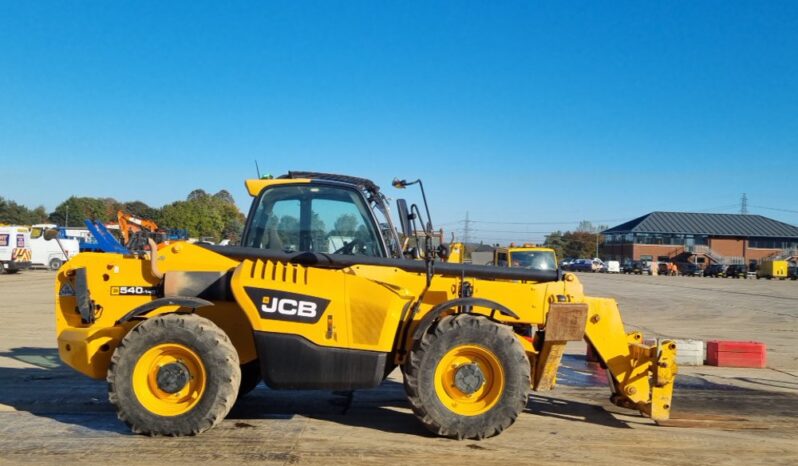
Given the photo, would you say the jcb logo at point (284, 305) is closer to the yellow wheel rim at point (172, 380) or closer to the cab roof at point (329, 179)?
the yellow wheel rim at point (172, 380)

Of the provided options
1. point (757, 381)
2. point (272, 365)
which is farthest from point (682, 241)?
point (272, 365)

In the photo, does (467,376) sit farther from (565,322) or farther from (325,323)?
(325,323)

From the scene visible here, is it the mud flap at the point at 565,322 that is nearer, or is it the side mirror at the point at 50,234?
the mud flap at the point at 565,322

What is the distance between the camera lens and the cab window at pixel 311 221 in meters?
5.99

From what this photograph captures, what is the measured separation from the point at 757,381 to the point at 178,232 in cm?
843

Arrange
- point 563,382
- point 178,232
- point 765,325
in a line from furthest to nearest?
1. point 765,325
2. point 178,232
3. point 563,382

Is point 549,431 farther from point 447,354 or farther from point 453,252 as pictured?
point 453,252

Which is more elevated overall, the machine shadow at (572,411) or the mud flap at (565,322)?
the mud flap at (565,322)

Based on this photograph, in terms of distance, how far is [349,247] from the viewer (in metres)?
5.96

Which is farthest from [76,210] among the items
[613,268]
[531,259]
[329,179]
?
[329,179]

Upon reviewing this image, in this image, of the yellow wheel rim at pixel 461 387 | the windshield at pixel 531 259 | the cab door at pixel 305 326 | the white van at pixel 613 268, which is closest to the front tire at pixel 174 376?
the cab door at pixel 305 326

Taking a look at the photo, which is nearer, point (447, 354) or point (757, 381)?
point (447, 354)

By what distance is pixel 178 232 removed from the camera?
921 cm

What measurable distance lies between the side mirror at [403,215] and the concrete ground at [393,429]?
6.14 ft
